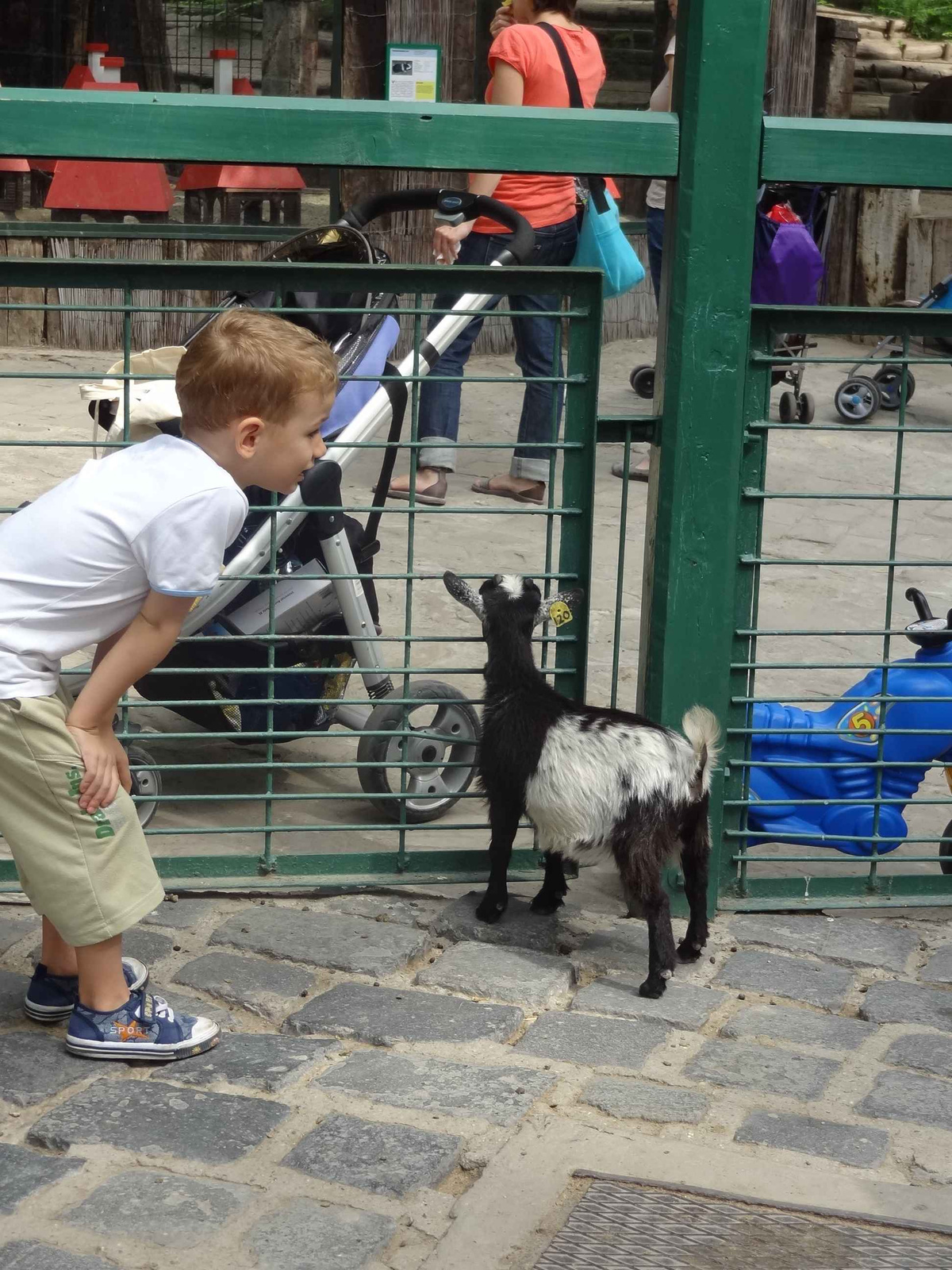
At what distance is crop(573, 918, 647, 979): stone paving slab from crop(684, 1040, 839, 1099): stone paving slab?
1.14 feet

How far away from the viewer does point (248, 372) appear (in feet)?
8.34

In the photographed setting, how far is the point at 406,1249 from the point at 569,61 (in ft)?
17.6

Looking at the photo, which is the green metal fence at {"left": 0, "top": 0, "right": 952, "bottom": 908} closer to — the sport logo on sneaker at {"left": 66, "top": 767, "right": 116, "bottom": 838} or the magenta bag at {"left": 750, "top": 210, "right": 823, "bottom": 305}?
the sport logo on sneaker at {"left": 66, "top": 767, "right": 116, "bottom": 838}

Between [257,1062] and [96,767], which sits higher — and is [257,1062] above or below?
below

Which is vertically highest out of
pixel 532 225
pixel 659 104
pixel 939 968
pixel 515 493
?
pixel 659 104

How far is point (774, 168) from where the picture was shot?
3275 millimetres

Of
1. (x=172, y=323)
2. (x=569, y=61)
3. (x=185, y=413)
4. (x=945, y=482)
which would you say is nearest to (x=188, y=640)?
(x=185, y=413)

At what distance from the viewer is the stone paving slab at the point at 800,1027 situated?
3.01 m

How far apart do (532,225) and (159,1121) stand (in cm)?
449

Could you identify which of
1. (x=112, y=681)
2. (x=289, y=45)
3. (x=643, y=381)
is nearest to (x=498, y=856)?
(x=112, y=681)

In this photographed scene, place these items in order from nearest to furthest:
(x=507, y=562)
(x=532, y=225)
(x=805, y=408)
→ (x=507, y=562) → (x=532, y=225) → (x=805, y=408)

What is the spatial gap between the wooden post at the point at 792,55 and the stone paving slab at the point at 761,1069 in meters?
8.75

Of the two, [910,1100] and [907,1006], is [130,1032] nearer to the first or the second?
[910,1100]

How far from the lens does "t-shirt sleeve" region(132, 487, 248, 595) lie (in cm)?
246
